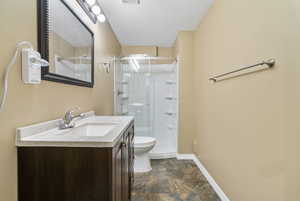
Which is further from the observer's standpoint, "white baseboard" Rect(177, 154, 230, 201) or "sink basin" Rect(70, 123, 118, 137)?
"white baseboard" Rect(177, 154, 230, 201)

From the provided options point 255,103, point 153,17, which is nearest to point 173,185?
point 255,103

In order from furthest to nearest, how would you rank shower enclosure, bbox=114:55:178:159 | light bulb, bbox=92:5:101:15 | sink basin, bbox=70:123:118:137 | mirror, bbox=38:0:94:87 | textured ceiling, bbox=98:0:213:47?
shower enclosure, bbox=114:55:178:159
textured ceiling, bbox=98:0:213:47
light bulb, bbox=92:5:101:15
sink basin, bbox=70:123:118:137
mirror, bbox=38:0:94:87

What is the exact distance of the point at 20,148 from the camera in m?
0.93

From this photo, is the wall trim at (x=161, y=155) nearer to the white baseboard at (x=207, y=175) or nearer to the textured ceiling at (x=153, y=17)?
the white baseboard at (x=207, y=175)

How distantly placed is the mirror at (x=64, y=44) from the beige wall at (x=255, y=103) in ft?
4.74

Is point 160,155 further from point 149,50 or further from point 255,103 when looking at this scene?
point 149,50

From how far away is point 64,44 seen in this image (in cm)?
144

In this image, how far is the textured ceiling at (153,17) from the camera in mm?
2320

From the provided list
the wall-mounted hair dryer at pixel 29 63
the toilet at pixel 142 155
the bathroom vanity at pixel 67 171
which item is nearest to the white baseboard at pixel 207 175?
the toilet at pixel 142 155

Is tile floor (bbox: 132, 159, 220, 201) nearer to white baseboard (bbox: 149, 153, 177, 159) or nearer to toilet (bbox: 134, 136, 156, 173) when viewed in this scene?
toilet (bbox: 134, 136, 156, 173)

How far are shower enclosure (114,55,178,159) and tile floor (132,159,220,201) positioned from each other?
61cm

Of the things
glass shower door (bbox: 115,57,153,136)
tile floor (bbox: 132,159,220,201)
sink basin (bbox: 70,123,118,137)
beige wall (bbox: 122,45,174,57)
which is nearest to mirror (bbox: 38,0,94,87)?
sink basin (bbox: 70,123,118,137)

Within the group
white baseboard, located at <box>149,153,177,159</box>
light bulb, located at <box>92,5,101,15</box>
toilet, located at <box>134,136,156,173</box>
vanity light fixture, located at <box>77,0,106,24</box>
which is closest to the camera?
vanity light fixture, located at <box>77,0,106,24</box>

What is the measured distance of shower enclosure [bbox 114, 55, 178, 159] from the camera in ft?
11.4
